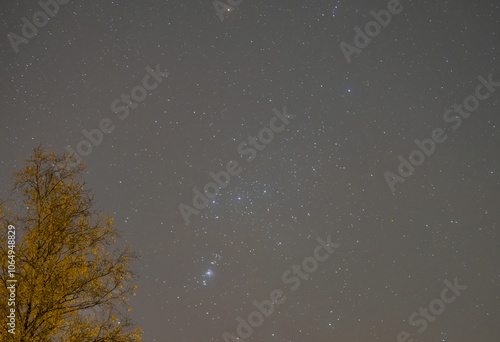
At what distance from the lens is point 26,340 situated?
4.58 m

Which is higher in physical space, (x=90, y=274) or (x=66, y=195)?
(x=66, y=195)

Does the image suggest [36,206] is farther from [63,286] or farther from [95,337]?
[95,337]

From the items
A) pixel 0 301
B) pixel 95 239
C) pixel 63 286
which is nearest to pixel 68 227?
pixel 95 239

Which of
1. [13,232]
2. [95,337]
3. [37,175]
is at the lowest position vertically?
[95,337]

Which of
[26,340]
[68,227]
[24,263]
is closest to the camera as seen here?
[26,340]

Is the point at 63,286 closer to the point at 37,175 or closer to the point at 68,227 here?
the point at 68,227

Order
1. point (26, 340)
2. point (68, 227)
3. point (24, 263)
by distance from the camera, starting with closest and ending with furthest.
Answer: point (26, 340) < point (24, 263) < point (68, 227)

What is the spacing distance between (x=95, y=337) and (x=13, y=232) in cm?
149

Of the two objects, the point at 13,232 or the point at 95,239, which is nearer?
the point at 13,232

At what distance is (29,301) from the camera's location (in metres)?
4.73

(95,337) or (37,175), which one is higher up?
(37,175)

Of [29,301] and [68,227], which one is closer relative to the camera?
[29,301]

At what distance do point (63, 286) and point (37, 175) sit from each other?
1334mm

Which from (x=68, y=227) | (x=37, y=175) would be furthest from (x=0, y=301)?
(x=37, y=175)
